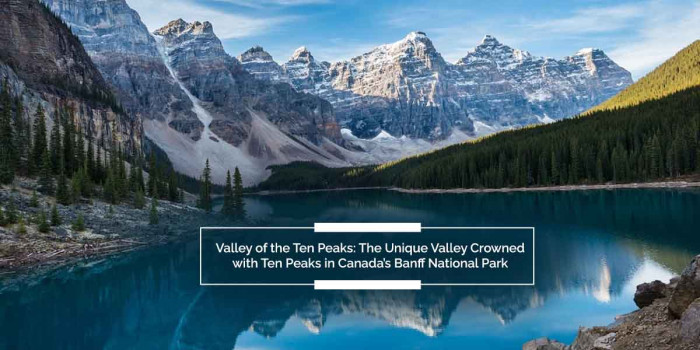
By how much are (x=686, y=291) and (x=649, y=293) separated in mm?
6122

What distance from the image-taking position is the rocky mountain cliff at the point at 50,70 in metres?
106

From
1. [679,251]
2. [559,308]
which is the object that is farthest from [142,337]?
[679,251]

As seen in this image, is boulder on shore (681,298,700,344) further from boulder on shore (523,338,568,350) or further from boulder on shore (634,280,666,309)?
boulder on shore (634,280,666,309)

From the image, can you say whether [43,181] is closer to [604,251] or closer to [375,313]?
[375,313]

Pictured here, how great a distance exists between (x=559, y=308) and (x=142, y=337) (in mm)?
23155

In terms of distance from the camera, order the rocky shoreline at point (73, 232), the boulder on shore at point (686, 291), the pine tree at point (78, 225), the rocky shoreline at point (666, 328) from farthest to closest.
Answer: the pine tree at point (78, 225)
the rocky shoreline at point (73, 232)
the boulder on shore at point (686, 291)
the rocky shoreline at point (666, 328)

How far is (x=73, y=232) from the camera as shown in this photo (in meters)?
50.5

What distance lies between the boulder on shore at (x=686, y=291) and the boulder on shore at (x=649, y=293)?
5.20 meters

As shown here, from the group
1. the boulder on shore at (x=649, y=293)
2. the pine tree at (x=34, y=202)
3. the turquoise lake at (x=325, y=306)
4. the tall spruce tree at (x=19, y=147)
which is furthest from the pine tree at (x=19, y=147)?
the boulder on shore at (x=649, y=293)

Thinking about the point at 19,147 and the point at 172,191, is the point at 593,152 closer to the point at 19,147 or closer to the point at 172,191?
the point at 172,191

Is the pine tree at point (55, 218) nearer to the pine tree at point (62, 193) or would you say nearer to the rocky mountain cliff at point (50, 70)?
the pine tree at point (62, 193)

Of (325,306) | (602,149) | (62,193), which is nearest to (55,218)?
(62,193)

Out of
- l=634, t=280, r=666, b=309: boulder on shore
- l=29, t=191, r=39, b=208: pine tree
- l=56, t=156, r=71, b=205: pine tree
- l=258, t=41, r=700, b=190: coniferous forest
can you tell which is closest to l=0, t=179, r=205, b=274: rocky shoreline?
l=29, t=191, r=39, b=208: pine tree

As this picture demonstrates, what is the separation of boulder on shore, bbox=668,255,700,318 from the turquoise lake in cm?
1126
